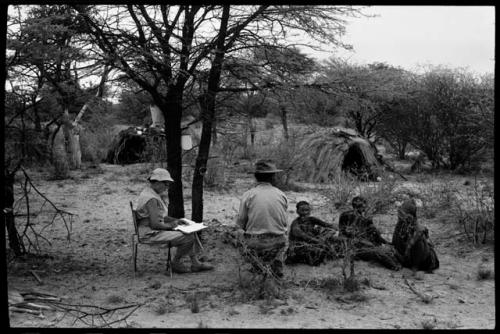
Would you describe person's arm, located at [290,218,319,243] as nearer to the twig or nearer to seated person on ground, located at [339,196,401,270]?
seated person on ground, located at [339,196,401,270]

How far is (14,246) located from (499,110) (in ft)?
19.3

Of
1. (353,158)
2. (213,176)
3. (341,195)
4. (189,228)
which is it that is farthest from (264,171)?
(353,158)

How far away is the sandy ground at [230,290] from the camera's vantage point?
Answer: 5199 millimetres

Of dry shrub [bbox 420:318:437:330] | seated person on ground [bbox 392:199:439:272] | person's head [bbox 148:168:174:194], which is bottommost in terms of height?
dry shrub [bbox 420:318:437:330]

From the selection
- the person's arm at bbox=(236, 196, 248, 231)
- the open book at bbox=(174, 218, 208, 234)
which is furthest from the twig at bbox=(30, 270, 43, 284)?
the person's arm at bbox=(236, 196, 248, 231)

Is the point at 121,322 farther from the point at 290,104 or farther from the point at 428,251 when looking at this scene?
the point at 290,104

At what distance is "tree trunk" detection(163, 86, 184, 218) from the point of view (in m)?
8.08

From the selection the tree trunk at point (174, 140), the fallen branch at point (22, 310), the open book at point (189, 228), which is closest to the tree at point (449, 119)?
the tree trunk at point (174, 140)

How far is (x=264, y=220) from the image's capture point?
5891 millimetres

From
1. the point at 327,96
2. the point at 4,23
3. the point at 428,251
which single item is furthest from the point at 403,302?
the point at 4,23

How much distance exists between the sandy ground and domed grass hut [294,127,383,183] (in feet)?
18.9

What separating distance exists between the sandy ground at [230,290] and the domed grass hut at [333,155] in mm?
5754

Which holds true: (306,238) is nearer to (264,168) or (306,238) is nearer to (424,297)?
(264,168)

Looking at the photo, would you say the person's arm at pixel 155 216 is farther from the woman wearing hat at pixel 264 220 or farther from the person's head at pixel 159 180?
the woman wearing hat at pixel 264 220
